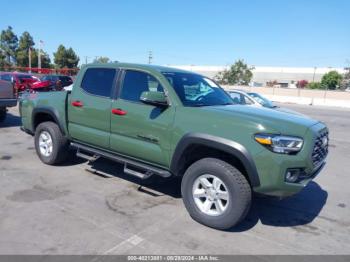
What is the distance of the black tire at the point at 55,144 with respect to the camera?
19.1 ft

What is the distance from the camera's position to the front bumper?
3447 mm

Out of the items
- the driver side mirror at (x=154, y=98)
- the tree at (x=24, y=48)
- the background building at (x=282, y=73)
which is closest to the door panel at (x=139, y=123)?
the driver side mirror at (x=154, y=98)

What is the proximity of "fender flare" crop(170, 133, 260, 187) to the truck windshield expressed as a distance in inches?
22.2

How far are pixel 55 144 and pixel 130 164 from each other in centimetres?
193

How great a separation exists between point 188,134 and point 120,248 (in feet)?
4.94

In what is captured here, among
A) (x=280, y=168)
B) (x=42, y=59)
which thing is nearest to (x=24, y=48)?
(x=42, y=59)

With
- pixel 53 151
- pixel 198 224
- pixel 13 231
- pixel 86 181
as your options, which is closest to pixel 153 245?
pixel 198 224

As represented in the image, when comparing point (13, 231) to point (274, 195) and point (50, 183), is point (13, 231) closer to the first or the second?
point (50, 183)

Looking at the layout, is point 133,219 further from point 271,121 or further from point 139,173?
point 271,121

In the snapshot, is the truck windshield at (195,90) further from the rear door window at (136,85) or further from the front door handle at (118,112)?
the front door handle at (118,112)

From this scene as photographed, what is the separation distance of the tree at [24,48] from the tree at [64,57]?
5.81 m

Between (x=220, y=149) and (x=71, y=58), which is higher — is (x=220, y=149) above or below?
below

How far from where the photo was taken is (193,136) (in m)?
3.90

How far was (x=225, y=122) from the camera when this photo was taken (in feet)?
12.3
